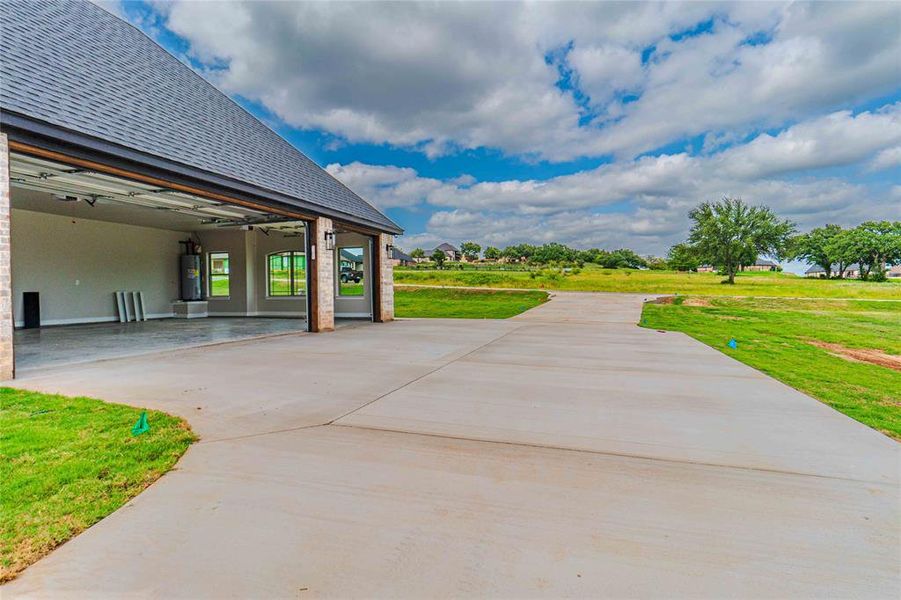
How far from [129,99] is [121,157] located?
216 cm

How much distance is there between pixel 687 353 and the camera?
26.0ft

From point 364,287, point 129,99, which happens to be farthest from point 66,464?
point 364,287

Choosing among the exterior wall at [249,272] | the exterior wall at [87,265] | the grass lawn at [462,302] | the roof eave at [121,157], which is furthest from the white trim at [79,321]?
the grass lawn at [462,302]

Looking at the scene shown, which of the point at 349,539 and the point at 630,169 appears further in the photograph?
the point at 630,169

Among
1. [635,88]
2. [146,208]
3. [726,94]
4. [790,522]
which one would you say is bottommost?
[790,522]

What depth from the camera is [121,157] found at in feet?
20.1

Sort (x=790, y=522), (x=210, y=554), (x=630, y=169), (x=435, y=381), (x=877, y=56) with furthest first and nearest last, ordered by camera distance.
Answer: (x=630, y=169), (x=877, y=56), (x=435, y=381), (x=790, y=522), (x=210, y=554)

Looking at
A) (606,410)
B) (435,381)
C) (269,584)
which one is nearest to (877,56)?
(606,410)

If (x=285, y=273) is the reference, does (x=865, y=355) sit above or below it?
below

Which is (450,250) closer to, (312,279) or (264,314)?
(264,314)

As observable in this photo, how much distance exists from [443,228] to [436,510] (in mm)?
27405

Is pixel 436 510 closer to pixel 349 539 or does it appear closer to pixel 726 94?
pixel 349 539

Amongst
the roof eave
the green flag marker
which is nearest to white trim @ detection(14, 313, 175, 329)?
the roof eave

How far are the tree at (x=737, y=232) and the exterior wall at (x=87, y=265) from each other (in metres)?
42.9
